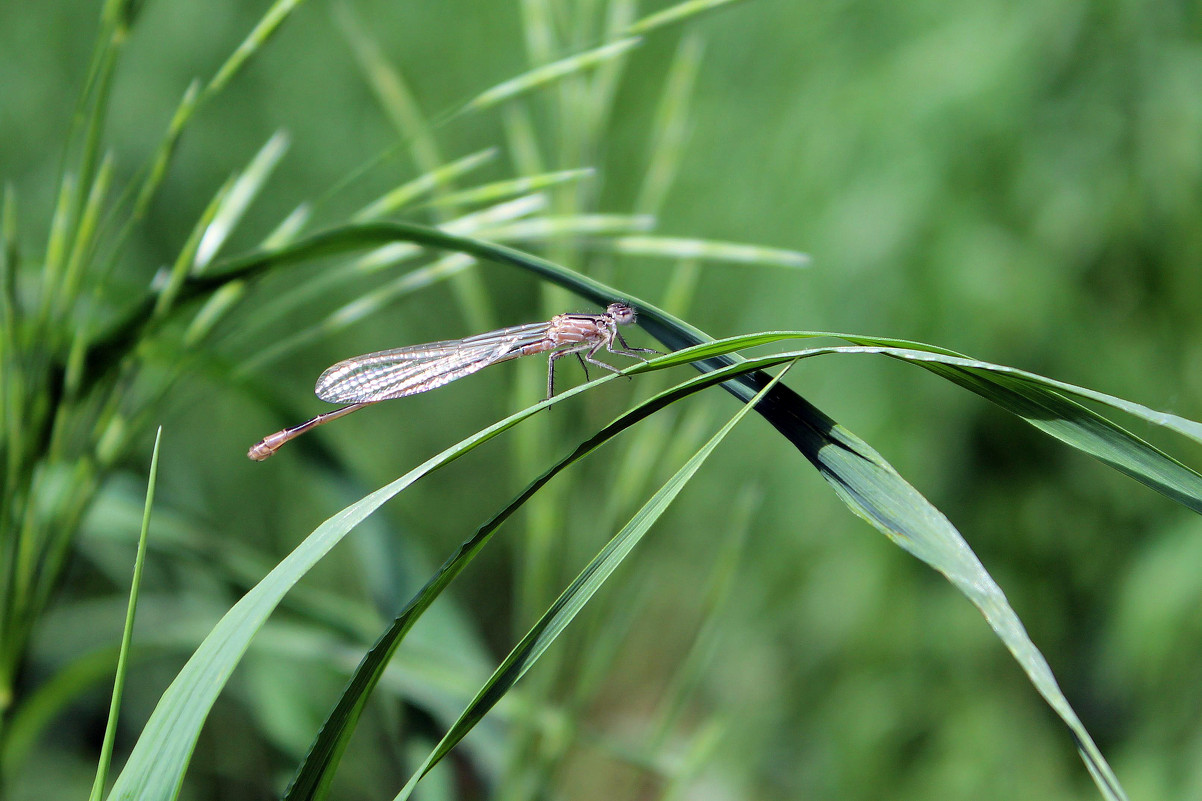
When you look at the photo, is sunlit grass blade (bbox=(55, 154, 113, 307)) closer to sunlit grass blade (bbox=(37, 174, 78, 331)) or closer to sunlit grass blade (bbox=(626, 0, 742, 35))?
sunlit grass blade (bbox=(37, 174, 78, 331))

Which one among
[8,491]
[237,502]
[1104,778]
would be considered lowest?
[1104,778]

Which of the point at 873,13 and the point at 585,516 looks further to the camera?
the point at 585,516

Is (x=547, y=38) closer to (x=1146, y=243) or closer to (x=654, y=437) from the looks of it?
(x=654, y=437)

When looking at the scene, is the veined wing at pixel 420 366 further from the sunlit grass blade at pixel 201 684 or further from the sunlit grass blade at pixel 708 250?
the sunlit grass blade at pixel 201 684

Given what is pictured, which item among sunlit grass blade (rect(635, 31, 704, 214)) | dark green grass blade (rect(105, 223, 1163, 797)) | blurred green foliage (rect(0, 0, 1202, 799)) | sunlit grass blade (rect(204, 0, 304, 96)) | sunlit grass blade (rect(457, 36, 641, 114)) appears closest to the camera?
dark green grass blade (rect(105, 223, 1163, 797))

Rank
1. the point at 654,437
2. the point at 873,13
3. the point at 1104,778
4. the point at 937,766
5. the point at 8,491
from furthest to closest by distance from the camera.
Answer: the point at 873,13, the point at 937,766, the point at 654,437, the point at 8,491, the point at 1104,778

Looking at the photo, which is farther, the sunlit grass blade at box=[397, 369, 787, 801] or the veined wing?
the veined wing

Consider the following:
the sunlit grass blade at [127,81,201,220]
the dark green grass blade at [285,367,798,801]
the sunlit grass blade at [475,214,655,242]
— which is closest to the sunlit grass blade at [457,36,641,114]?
the sunlit grass blade at [475,214,655,242]

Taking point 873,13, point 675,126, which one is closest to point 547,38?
point 675,126

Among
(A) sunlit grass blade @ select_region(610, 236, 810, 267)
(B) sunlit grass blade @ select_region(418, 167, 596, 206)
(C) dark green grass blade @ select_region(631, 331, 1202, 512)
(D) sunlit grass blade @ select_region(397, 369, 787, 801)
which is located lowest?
(C) dark green grass blade @ select_region(631, 331, 1202, 512)
